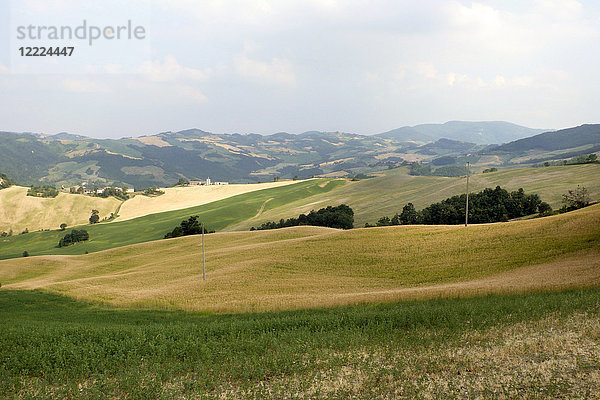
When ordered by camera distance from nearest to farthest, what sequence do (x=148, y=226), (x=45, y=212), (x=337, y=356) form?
(x=337, y=356) → (x=148, y=226) → (x=45, y=212)

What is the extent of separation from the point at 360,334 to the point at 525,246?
27.5 meters

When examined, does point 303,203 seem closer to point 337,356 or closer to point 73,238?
point 73,238

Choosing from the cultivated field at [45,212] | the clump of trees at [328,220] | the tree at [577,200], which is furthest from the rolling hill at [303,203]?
the cultivated field at [45,212]

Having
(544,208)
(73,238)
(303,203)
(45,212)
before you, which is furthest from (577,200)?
(45,212)

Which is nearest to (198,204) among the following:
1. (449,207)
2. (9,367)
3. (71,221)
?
(71,221)

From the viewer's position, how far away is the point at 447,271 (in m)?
34.1

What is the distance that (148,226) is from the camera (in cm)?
13650

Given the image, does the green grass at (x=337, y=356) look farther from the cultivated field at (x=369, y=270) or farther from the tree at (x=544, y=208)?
the tree at (x=544, y=208)

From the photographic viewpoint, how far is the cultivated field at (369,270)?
2664 centimetres

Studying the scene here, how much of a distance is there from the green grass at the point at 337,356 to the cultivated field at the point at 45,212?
184 meters

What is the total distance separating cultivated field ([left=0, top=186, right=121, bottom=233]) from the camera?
178 m

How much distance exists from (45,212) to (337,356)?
213539 mm

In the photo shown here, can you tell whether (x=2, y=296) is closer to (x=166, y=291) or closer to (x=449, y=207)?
(x=166, y=291)

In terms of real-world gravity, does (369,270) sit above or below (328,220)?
below
